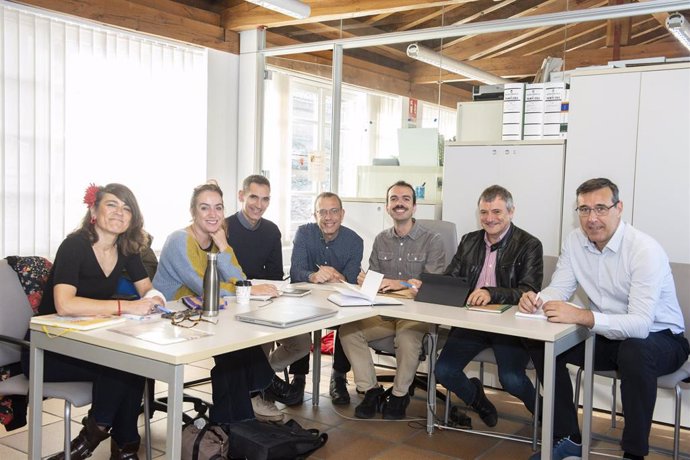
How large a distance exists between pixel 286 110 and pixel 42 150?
7.20 ft

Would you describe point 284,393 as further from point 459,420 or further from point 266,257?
point 459,420

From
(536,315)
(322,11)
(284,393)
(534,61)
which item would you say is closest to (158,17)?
(322,11)

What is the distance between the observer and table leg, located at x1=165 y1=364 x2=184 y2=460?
201 cm

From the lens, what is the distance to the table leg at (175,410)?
201 cm

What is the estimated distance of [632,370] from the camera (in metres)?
2.79

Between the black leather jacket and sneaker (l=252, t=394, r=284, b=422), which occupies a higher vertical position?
the black leather jacket

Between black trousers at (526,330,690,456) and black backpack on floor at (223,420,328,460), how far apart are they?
1.13m

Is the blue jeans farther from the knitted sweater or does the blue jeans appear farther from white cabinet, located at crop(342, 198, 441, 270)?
white cabinet, located at crop(342, 198, 441, 270)

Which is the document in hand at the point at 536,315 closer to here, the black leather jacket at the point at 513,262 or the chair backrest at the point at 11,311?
the black leather jacket at the point at 513,262

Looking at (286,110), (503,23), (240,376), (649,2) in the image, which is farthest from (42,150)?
(649,2)

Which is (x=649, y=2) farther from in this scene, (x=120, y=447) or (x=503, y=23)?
(x=120, y=447)

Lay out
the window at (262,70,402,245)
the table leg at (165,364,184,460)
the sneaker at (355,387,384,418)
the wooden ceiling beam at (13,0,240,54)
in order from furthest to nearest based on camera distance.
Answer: the window at (262,70,402,245)
the wooden ceiling beam at (13,0,240,54)
the sneaker at (355,387,384,418)
the table leg at (165,364,184,460)

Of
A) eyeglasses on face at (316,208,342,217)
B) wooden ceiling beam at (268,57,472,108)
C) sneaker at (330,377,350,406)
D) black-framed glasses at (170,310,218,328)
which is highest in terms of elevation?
wooden ceiling beam at (268,57,472,108)

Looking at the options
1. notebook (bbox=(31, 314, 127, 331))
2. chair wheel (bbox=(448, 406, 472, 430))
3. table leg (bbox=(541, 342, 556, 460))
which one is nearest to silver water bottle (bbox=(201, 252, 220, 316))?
notebook (bbox=(31, 314, 127, 331))
